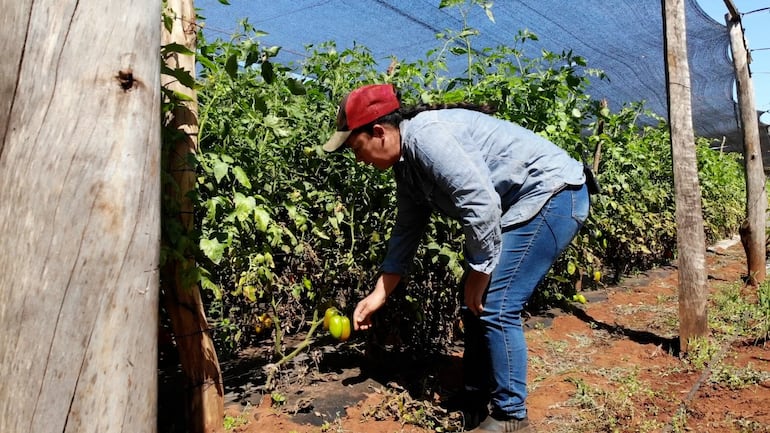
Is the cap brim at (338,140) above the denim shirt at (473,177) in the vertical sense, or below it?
above

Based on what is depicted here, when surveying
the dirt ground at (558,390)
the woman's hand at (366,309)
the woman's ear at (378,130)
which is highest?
the woman's ear at (378,130)

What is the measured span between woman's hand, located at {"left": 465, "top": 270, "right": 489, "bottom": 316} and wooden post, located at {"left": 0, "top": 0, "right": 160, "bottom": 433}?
1.24 meters

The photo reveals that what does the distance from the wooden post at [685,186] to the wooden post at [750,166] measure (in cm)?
277

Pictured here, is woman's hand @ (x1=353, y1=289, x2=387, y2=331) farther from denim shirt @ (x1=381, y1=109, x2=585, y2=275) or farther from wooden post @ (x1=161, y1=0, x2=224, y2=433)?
wooden post @ (x1=161, y1=0, x2=224, y2=433)

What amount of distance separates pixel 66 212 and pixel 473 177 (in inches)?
46.0

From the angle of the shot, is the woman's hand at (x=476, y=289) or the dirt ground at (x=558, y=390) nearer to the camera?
the woman's hand at (x=476, y=289)

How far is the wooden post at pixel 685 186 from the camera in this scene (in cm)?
333

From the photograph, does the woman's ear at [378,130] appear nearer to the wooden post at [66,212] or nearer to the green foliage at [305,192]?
the green foliage at [305,192]

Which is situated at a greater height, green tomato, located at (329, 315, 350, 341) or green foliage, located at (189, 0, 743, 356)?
green foliage, located at (189, 0, 743, 356)

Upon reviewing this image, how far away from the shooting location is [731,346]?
3.47 m

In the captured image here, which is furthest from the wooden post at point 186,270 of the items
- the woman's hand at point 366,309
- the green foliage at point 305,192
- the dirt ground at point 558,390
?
the woman's hand at point 366,309

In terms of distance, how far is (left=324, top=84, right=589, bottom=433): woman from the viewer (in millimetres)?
1857

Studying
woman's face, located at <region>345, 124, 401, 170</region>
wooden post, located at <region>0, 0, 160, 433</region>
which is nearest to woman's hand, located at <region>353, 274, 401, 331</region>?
woman's face, located at <region>345, 124, 401, 170</region>

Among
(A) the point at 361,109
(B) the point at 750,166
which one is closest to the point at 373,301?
(A) the point at 361,109
